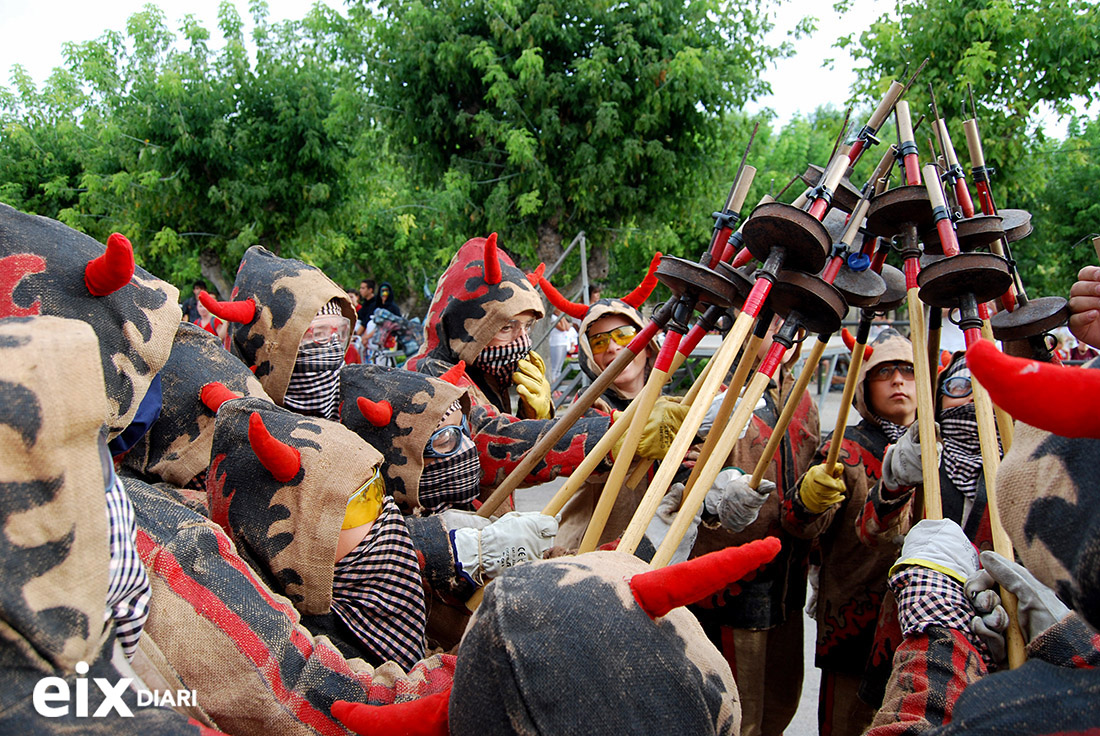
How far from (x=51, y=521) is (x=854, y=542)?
2.45 metres

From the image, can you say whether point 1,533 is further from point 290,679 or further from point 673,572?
point 673,572

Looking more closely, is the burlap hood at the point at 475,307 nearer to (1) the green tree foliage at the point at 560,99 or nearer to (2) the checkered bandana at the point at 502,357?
(2) the checkered bandana at the point at 502,357

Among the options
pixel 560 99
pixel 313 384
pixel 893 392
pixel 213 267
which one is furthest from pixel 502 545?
pixel 213 267

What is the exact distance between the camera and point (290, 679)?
1169mm

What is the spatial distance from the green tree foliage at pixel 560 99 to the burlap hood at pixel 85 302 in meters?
6.77

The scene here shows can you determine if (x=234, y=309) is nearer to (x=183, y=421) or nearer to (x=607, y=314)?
(x=183, y=421)

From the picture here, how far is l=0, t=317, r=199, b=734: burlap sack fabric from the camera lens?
2.43 feet

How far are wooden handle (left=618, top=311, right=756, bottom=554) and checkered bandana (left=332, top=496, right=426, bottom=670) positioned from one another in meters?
0.58

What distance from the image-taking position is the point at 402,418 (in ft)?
6.74

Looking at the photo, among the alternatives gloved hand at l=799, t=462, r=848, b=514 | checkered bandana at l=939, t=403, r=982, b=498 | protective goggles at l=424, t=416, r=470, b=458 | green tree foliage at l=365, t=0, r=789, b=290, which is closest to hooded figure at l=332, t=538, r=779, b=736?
protective goggles at l=424, t=416, r=470, b=458

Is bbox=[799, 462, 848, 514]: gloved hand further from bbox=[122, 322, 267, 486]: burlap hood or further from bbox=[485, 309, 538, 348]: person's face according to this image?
bbox=[122, 322, 267, 486]: burlap hood

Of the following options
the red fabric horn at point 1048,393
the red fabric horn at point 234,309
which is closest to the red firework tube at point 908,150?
the red fabric horn at point 1048,393

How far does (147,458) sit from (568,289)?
9.41 meters

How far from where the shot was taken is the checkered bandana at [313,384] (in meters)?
2.17
